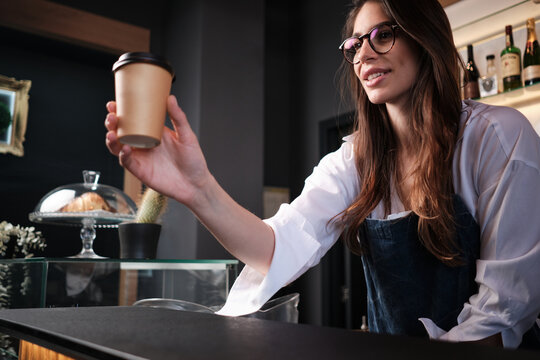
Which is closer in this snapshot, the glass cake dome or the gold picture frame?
the glass cake dome

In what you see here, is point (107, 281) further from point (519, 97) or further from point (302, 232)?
point (519, 97)

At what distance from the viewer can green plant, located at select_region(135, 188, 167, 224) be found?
1.79m

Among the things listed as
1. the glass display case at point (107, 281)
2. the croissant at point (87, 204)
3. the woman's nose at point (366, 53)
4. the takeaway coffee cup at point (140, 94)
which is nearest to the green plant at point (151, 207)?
the croissant at point (87, 204)

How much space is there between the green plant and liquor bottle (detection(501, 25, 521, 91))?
5.29 ft

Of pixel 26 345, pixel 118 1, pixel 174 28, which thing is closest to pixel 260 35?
pixel 174 28

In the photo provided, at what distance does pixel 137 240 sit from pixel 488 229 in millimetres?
1138

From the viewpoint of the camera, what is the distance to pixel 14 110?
3330mm

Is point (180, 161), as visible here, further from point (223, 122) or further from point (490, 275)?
point (223, 122)

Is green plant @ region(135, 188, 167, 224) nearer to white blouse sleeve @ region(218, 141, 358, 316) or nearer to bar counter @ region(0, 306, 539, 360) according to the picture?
white blouse sleeve @ region(218, 141, 358, 316)

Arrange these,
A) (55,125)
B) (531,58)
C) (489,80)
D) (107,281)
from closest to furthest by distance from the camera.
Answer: (107,281) → (531,58) → (489,80) → (55,125)

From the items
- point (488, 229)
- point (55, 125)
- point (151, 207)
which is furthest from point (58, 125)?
point (488, 229)

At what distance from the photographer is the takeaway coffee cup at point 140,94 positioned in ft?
2.51

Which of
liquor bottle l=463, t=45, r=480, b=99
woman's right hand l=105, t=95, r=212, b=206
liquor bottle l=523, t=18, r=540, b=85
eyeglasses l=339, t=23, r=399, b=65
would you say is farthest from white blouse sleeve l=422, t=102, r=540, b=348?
liquor bottle l=463, t=45, r=480, b=99

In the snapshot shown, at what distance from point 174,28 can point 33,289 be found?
3.02 m
